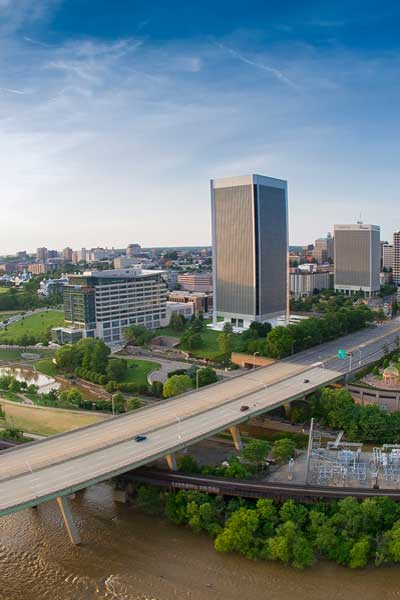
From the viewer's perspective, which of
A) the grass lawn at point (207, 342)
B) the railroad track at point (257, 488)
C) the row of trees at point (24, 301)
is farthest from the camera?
the row of trees at point (24, 301)

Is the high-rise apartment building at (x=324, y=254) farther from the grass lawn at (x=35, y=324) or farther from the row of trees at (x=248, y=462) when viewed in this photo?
the row of trees at (x=248, y=462)

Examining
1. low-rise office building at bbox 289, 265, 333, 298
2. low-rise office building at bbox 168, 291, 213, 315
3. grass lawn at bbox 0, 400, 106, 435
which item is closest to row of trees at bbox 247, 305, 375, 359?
grass lawn at bbox 0, 400, 106, 435

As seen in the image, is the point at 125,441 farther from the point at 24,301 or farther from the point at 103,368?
the point at 24,301

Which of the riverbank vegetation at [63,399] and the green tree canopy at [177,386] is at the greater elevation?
the green tree canopy at [177,386]

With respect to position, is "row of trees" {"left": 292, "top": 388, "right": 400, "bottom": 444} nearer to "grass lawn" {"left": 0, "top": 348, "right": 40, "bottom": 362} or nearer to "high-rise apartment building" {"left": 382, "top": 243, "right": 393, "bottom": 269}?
"grass lawn" {"left": 0, "top": 348, "right": 40, "bottom": 362}

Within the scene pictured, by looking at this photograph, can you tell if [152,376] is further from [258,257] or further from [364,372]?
[258,257]

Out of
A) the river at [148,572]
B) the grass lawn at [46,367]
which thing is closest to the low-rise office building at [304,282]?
the grass lawn at [46,367]
